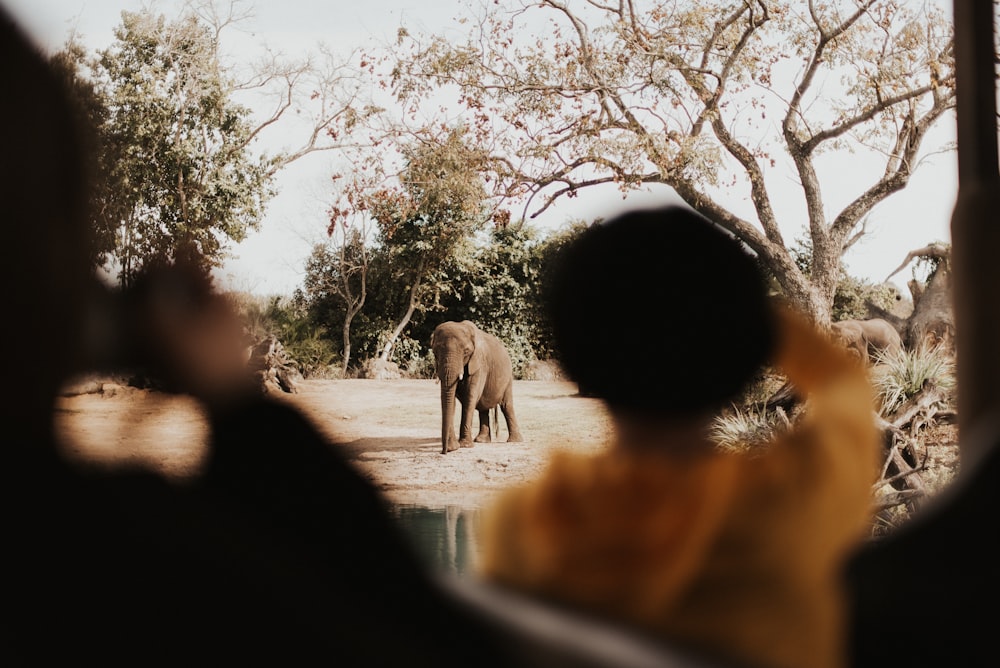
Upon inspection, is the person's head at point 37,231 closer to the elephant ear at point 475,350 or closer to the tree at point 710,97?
the tree at point 710,97

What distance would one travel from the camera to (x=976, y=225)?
1064 millimetres

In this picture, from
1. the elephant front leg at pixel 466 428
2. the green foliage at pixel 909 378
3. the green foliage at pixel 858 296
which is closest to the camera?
the green foliage at pixel 909 378

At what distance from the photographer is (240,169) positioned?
717 cm

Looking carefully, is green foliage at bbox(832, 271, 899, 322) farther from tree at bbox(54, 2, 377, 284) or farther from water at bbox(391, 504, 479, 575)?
tree at bbox(54, 2, 377, 284)

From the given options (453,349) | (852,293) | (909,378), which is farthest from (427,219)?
(909,378)

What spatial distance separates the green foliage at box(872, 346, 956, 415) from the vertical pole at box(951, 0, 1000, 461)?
484 cm

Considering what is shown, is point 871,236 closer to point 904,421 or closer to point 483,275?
point 904,421

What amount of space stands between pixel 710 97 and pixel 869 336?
202 cm

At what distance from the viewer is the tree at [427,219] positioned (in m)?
6.40

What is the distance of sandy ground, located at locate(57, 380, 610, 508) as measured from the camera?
719 centimetres

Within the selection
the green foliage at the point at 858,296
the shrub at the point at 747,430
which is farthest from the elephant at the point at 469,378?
the green foliage at the point at 858,296

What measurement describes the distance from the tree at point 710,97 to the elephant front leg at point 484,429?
7.20 ft

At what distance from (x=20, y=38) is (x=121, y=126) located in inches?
294

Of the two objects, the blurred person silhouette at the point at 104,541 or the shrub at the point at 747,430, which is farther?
the shrub at the point at 747,430
